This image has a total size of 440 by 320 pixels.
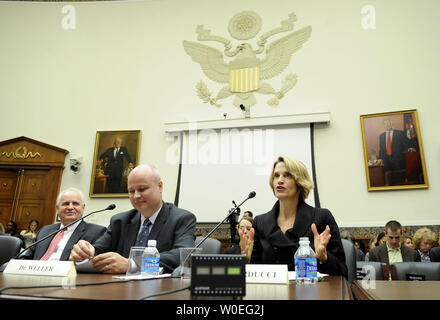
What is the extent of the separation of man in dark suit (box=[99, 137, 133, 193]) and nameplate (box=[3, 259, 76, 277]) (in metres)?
6.53

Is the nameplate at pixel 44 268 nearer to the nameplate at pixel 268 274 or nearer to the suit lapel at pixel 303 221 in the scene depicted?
the nameplate at pixel 268 274

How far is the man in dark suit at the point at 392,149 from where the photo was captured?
275 inches

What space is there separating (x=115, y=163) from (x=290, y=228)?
6700 mm

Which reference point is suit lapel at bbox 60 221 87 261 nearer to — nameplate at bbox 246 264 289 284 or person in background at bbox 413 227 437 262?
nameplate at bbox 246 264 289 284

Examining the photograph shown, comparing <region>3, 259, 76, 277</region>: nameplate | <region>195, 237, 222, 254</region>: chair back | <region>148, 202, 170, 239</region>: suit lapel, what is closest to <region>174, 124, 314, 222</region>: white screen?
<region>148, 202, 170, 239</region>: suit lapel

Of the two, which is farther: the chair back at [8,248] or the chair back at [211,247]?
the chair back at [8,248]

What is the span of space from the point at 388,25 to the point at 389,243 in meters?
5.52

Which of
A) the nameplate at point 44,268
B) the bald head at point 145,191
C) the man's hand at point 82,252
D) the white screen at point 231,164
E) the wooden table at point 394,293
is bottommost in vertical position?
the wooden table at point 394,293

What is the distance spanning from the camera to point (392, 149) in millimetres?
7102

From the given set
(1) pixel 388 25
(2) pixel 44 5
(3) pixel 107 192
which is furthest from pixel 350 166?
(2) pixel 44 5

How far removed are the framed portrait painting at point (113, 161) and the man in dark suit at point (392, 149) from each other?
18.0 feet

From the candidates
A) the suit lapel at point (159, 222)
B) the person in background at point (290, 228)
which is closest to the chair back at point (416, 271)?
the person in background at point (290, 228)

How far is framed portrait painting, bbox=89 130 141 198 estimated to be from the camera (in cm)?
823

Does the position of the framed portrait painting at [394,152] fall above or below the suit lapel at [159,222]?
above
